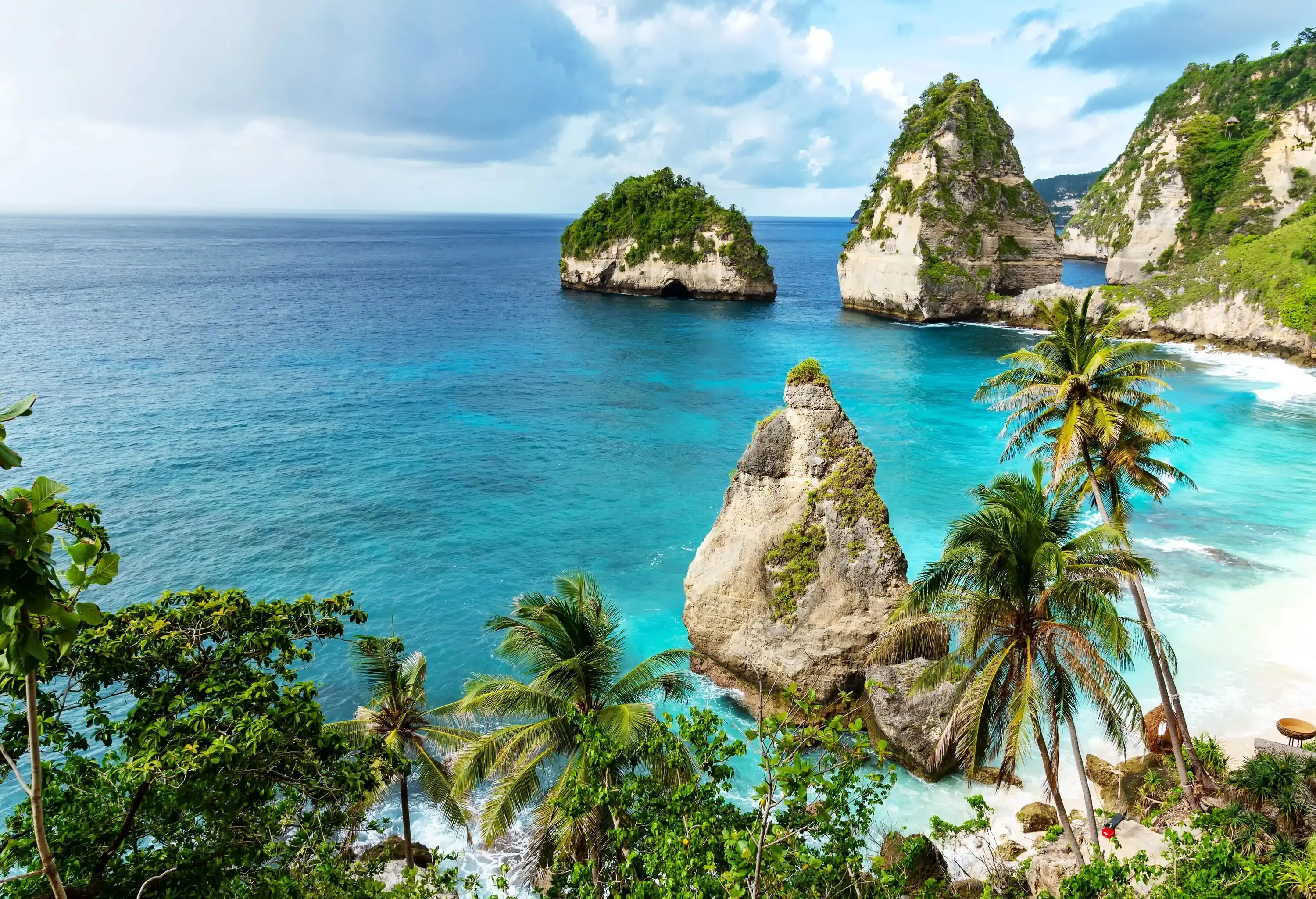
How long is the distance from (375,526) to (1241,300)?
74413 millimetres

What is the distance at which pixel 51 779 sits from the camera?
10180 mm

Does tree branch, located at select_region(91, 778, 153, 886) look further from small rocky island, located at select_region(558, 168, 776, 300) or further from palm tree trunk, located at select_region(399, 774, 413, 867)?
small rocky island, located at select_region(558, 168, 776, 300)

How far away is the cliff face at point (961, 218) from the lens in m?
84.6

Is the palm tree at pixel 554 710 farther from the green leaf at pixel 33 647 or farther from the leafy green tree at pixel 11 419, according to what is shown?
the leafy green tree at pixel 11 419

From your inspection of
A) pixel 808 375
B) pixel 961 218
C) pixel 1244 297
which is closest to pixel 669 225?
pixel 961 218

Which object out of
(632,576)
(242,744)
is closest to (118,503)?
(632,576)

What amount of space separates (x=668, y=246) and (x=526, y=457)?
6980 centimetres

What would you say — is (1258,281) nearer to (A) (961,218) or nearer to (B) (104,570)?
(A) (961,218)

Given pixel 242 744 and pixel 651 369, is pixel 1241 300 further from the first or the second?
pixel 242 744

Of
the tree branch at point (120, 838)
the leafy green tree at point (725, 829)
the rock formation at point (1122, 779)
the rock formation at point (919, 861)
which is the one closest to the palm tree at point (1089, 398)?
the rock formation at point (1122, 779)

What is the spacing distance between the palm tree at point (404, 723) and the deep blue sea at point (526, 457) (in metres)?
3.90

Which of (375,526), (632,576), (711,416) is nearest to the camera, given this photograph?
(632,576)

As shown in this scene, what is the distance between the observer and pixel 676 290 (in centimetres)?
11212

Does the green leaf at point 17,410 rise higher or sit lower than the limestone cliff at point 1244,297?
lower
